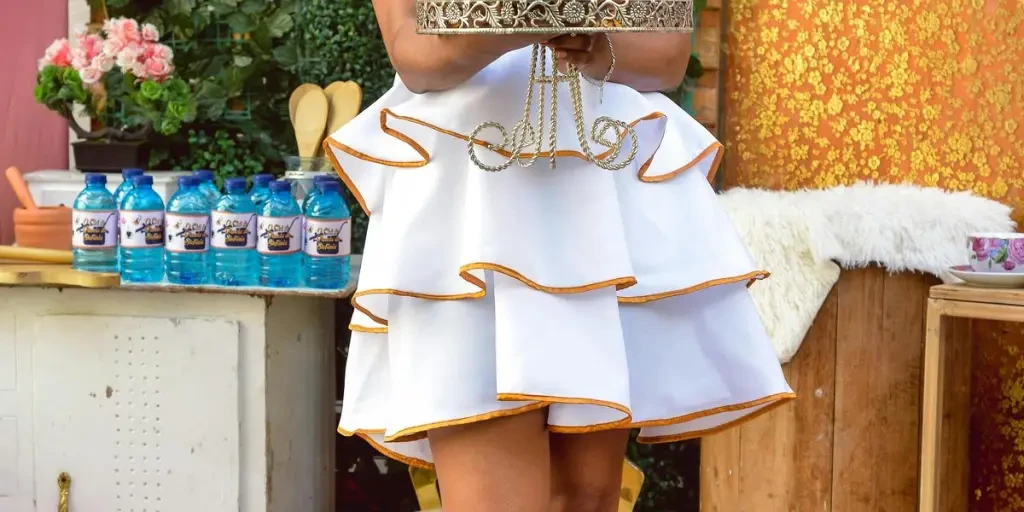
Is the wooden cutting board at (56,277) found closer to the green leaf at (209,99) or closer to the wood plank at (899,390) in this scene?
the green leaf at (209,99)

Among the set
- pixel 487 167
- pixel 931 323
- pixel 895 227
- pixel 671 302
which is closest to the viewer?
pixel 487 167

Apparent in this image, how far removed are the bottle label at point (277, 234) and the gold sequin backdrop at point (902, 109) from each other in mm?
1127

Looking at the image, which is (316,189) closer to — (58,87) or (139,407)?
(139,407)

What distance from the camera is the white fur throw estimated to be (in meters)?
2.29

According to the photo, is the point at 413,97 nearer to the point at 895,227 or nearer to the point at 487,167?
the point at 487,167

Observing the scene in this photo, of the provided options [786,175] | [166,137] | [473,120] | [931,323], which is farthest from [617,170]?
[166,137]

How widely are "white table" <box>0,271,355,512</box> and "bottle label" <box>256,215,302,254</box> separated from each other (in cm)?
10

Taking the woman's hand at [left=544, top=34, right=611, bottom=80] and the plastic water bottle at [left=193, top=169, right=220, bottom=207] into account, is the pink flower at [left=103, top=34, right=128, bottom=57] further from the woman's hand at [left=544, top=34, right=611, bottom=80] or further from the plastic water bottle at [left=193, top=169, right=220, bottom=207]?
the woman's hand at [left=544, top=34, right=611, bottom=80]

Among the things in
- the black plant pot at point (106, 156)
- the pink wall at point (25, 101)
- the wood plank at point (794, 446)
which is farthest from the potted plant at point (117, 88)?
the wood plank at point (794, 446)

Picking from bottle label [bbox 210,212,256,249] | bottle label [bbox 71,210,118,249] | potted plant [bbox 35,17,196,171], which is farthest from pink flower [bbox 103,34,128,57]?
bottle label [bbox 210,212,256,249]

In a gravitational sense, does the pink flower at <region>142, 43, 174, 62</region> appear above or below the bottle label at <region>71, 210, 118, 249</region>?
above

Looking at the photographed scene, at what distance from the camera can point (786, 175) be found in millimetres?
2844

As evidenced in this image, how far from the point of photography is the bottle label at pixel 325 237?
7.88ft

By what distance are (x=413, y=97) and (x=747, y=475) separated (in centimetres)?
147
